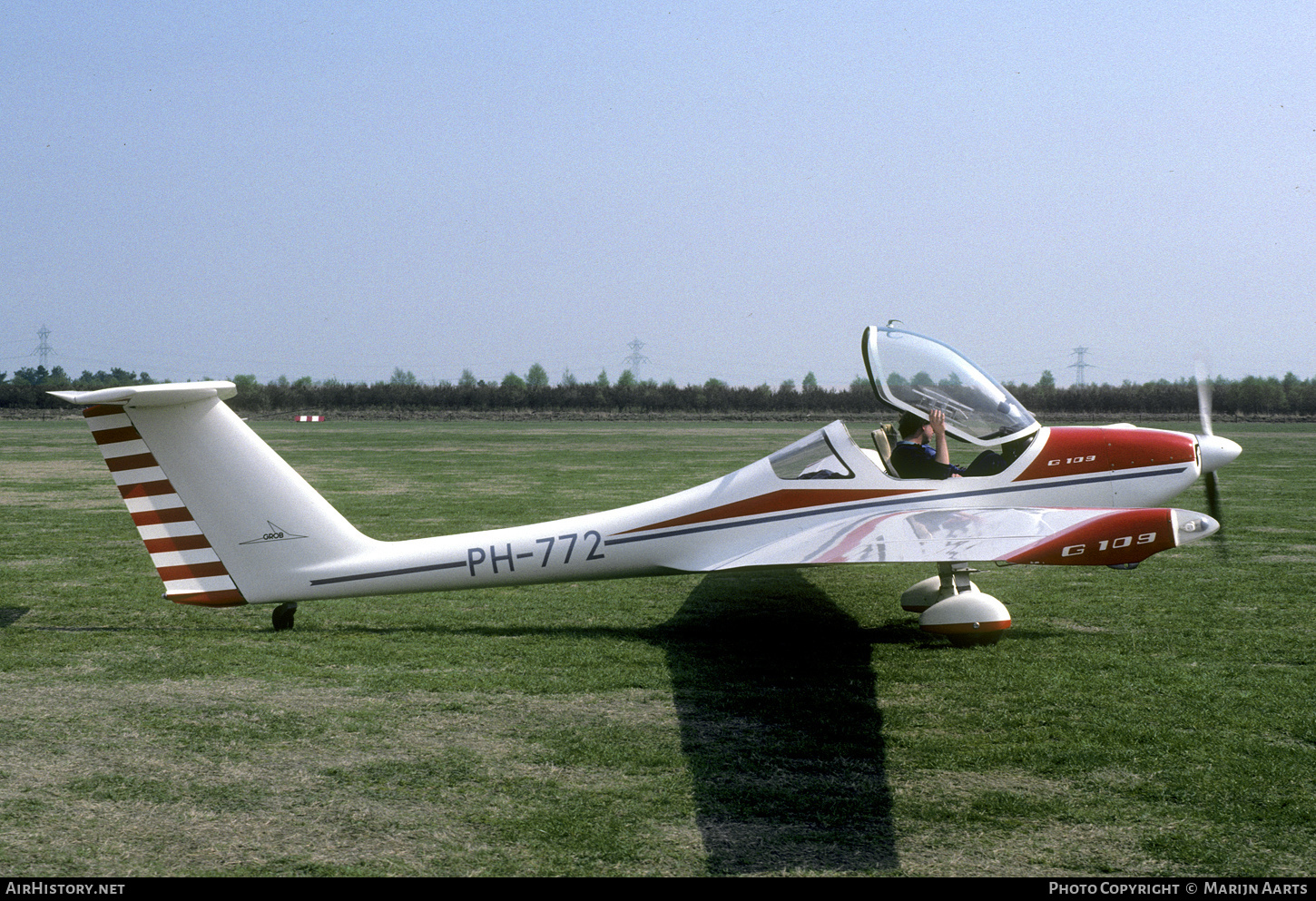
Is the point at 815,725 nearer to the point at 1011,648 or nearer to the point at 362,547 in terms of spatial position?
the point at 1011,648

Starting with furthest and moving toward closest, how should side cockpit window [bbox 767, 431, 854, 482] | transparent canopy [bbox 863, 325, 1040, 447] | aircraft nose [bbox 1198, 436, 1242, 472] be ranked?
aircraft nose [bbox 1198, 436, 1242, 472], transparent canopy [bbox 863, 325, 1040, 447], side cockpit window [bbox 767, 431, 854, 482]

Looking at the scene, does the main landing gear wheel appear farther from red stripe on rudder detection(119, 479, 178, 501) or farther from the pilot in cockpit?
the pilot in cockpit

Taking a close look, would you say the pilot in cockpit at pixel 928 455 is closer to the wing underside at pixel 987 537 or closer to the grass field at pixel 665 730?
the wing underside at pixel 987 537

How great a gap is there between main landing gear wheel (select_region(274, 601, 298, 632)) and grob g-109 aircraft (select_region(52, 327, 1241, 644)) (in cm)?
1

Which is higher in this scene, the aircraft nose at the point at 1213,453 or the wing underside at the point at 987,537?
the aircraft nose at the point at 1213,453

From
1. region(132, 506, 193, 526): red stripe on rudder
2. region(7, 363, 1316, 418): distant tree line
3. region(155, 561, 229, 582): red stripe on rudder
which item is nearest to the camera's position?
region(132, 506, 193, 526): red stripe on rudder

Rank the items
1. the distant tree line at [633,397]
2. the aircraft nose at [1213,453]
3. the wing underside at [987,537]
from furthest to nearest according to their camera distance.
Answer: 1. the distant tree line at [633,397]
2. the aircraft nose at [1213,453]
3. the wing underside at [987,537]

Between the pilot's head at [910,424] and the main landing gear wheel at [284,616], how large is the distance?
5.64 m

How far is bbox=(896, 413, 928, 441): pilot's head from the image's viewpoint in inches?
334

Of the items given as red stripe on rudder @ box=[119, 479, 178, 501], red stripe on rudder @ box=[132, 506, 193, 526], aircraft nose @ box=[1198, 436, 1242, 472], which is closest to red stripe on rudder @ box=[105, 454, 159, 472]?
red stripe on rudder @ box=[119, 479, 178, 501]

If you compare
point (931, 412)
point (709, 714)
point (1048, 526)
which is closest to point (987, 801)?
point (709, 714)

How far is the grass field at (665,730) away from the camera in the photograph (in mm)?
4441

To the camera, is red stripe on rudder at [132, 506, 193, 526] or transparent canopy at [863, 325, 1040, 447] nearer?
red stripe on rudder at [132, 506, 193, 526]

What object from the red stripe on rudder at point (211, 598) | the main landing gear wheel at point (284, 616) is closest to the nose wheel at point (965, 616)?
the main landing gear wheel at point (284, 616)
